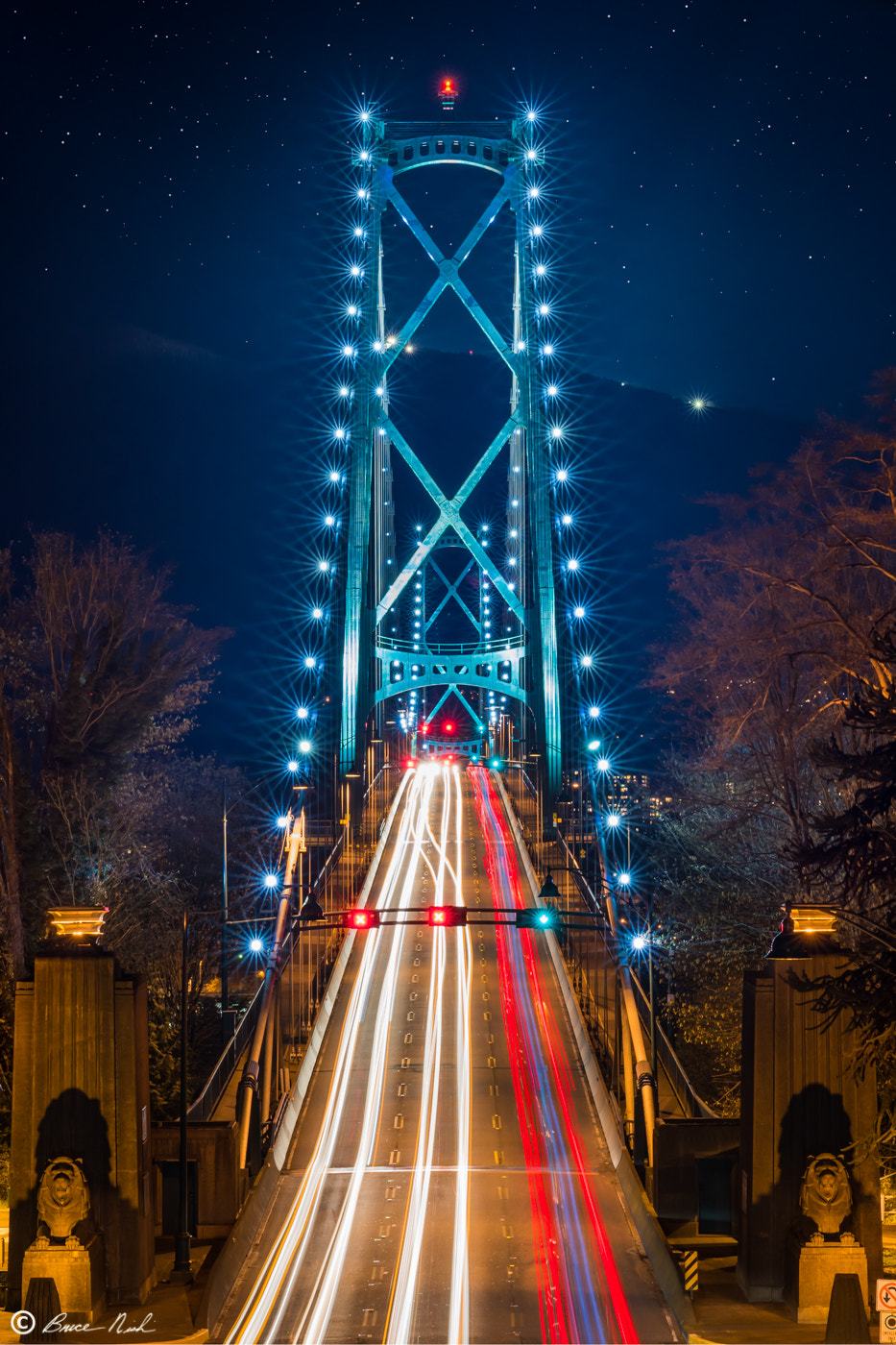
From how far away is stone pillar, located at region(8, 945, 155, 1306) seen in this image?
51.2 ft

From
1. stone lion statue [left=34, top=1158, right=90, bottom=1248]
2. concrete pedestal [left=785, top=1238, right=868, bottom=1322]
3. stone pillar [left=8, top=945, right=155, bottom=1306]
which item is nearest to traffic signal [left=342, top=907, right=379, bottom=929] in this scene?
stone pillar [left=8, top=945, right=155, bottom=1306]

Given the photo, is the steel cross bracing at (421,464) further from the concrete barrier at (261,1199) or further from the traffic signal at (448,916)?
the traffic signal at (448,916)

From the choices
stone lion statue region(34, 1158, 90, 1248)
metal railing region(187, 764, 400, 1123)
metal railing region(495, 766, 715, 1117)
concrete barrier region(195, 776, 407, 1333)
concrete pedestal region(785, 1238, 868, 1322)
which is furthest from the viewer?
metal railing region(495, 766, 715, 1117)

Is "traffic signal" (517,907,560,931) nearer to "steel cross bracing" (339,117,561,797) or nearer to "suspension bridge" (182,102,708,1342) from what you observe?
"suspension bridge" (182,102,708,1342)

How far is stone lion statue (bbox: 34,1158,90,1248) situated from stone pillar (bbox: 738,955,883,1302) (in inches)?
314

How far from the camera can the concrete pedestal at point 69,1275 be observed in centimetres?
1498

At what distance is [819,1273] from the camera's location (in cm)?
1499

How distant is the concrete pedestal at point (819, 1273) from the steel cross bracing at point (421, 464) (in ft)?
126

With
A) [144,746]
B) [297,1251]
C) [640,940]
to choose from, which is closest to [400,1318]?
[297,1251]

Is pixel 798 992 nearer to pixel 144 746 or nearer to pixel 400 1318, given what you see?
pixel 400 1318

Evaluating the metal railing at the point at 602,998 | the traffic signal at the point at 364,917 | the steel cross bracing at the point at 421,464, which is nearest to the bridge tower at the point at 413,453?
the steel cross bracing at the point at 421,464

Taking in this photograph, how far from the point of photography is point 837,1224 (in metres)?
15.1

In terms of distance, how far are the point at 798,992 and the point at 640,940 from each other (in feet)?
27.4

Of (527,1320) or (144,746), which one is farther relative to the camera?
(144,746)
